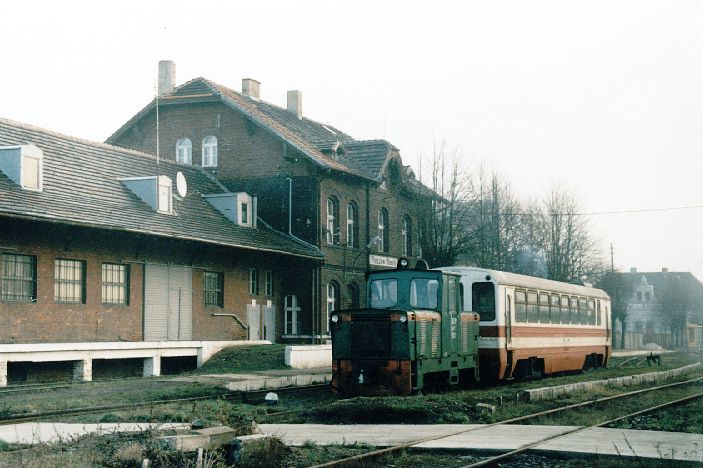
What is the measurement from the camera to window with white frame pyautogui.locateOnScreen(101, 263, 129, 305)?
88.0ft

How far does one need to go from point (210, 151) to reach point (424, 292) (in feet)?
72.8

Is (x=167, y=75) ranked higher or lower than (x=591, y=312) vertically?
higher

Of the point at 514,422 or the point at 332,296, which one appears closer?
the point at 514,422

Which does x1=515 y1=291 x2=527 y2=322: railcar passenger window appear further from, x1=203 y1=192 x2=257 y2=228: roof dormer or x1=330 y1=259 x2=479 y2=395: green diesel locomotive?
x1=203 y1=192 x2=257 y2=228: roof dormer

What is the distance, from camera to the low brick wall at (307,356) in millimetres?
27844

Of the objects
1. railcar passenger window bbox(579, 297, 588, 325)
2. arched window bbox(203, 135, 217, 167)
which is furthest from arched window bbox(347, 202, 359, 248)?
railcar passenger window bbox(579, 297, 588, 325)

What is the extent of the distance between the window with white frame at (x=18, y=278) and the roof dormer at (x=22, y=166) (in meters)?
2.06

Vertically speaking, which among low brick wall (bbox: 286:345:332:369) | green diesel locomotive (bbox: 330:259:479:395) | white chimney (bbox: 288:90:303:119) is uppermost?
white chimney (bbox: 288:90:303:119)

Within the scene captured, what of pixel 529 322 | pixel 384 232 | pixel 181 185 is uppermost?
pixel 181 185

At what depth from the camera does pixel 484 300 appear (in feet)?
71.2

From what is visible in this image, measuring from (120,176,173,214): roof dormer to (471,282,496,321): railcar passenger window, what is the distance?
483 inches

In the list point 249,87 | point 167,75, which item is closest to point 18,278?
point 167,75

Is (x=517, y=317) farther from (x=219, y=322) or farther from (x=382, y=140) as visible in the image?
(x=382, y=140)

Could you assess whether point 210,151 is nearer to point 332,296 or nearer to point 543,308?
point 332,296
